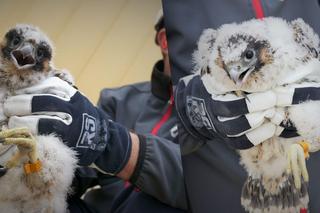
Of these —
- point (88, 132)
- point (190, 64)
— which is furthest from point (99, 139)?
point (190, 64)

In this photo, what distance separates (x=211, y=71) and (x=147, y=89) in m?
0.27

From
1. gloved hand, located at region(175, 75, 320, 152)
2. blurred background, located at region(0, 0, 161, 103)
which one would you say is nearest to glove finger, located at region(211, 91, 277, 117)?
gloved hand, located at region(175, 75, 320, 152)

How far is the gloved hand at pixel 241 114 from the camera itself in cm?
38

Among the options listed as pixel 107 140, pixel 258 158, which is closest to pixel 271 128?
pixel 258 158

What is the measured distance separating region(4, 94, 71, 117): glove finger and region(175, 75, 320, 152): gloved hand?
137 millimetres

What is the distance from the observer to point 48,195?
383mm

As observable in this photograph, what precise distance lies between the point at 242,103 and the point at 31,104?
196 mm

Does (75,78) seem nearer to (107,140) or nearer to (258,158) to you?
(107,140)

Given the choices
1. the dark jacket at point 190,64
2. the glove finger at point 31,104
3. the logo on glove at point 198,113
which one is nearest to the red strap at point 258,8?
the dark jacket at point 190,64

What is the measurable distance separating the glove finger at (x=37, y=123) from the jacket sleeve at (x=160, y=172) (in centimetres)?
14

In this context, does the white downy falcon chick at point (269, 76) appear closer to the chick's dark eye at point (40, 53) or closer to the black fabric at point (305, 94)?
the black fabric at point (305, 94)

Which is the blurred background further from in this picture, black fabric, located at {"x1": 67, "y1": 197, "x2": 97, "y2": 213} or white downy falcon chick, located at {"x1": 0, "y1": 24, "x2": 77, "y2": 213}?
black fabric, located at {"x1": 67, "y1": 197, "x2": 97, "y2": 213}

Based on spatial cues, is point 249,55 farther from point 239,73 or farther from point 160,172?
point 160,172

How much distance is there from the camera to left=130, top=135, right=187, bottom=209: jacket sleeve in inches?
19.4
